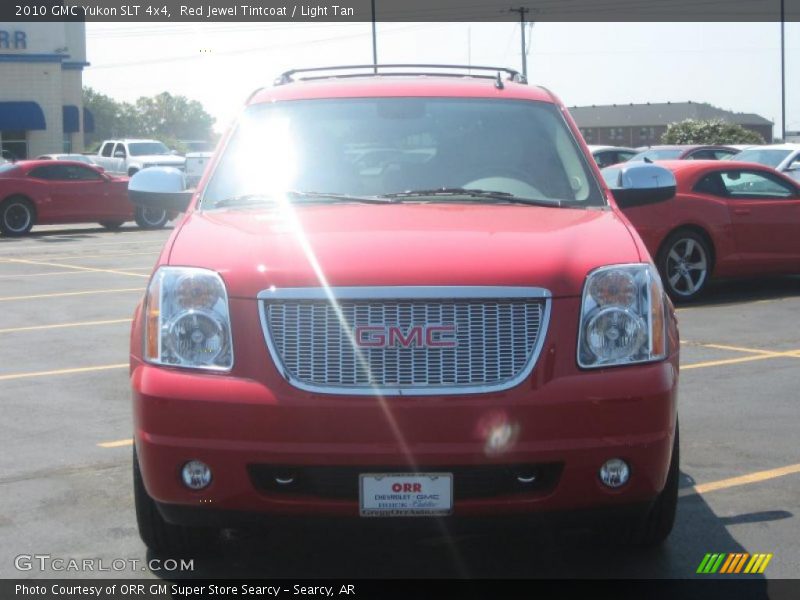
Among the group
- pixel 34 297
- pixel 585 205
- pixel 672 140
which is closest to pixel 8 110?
pixel 672 140

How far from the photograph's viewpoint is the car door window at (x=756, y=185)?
13.6 meters

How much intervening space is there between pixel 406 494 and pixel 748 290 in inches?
431

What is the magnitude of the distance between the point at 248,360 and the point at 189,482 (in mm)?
435

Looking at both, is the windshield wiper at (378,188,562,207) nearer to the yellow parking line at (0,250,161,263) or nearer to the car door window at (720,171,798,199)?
the car door window at (720,171,798,199)

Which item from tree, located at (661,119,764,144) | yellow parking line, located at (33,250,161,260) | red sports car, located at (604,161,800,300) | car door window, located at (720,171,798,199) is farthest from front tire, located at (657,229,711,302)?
tree, located at (661,119,764,144)

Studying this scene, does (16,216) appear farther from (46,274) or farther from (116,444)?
(116,444)

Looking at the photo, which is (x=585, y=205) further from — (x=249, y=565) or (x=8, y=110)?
(x=8, y=110)

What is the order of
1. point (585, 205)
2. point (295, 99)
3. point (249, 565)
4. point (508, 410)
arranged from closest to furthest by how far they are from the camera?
Result: 1. point (508, 410)
2. point (249, 565)
3. point (585, 205)
4. point (295, 99)

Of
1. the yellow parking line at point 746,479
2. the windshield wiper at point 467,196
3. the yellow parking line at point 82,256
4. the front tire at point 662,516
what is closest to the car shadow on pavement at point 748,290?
the yellow parking line at point 746,479

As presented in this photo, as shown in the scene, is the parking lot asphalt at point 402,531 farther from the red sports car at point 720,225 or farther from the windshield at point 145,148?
the windshield at point 145,148

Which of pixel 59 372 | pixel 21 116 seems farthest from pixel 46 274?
pixel 21 116

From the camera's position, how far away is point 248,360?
165 inches

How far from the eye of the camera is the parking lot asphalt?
478cm

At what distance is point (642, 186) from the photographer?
595cm
